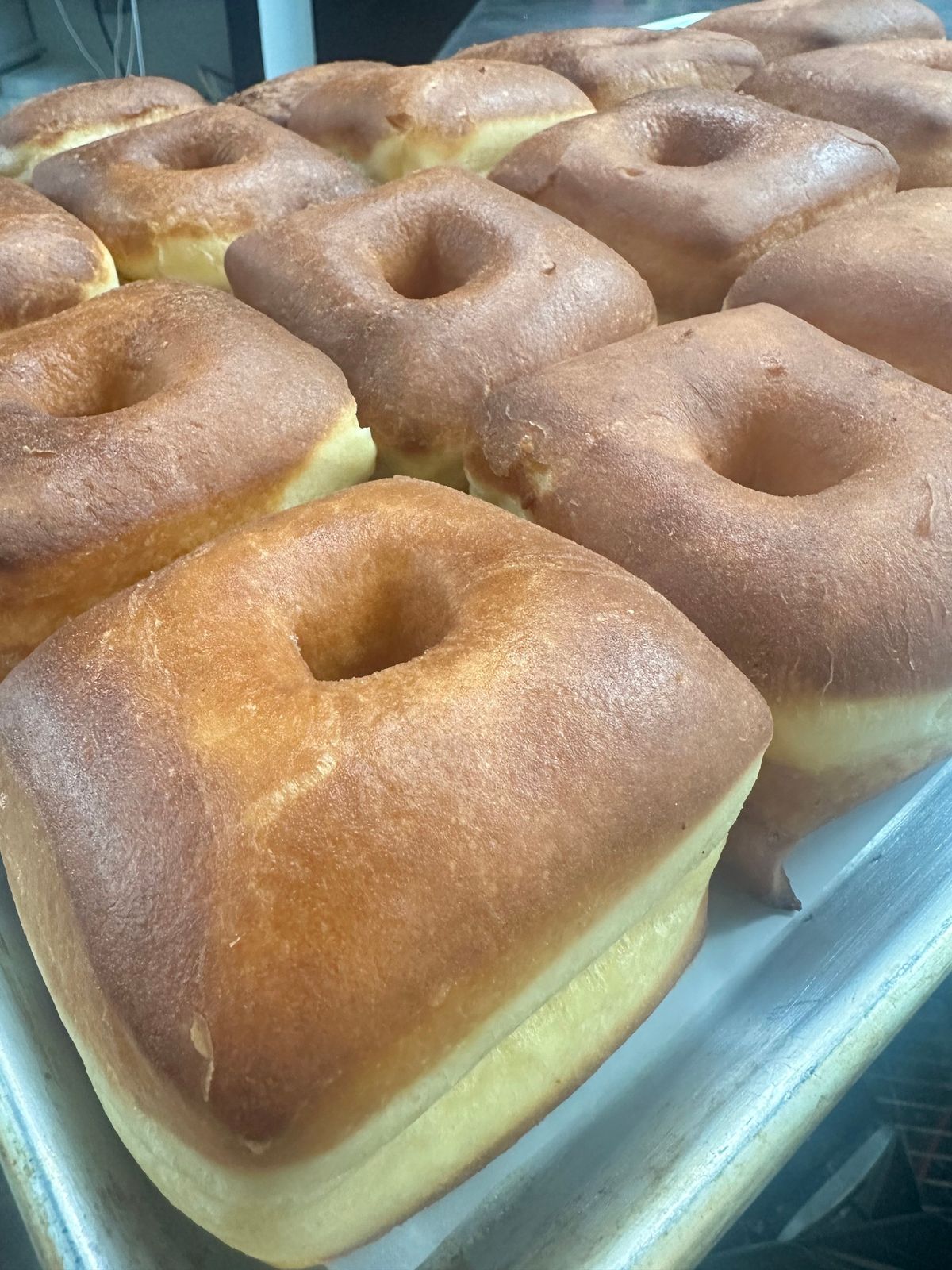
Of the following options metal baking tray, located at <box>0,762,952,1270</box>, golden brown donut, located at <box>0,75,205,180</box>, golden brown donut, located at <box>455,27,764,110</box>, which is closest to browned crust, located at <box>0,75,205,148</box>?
golden brown donut, located at <box>0,75,205,180</box>

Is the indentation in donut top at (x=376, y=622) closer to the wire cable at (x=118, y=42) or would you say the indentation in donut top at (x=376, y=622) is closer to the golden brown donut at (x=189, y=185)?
the golden brown donut at (x=189, y=185)

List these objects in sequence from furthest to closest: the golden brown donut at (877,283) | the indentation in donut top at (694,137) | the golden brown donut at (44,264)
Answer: the indentation in donut top at (694,137), the golden brown donut at (44,264), the golden brown donut at (877,283)

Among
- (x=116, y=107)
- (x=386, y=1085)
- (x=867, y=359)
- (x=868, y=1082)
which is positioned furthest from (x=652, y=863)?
(x=116, y=107)

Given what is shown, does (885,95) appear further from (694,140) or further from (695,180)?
(695,180)

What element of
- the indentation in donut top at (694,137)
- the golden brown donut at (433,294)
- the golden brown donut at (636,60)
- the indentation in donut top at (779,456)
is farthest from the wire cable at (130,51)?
the indentation in donut top at (779,456)

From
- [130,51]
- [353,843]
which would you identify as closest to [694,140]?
[353,843]

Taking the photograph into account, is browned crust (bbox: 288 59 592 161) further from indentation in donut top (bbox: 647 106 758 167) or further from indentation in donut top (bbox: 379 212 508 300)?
indentation in donut top (bbox: 379 212 508 300)
